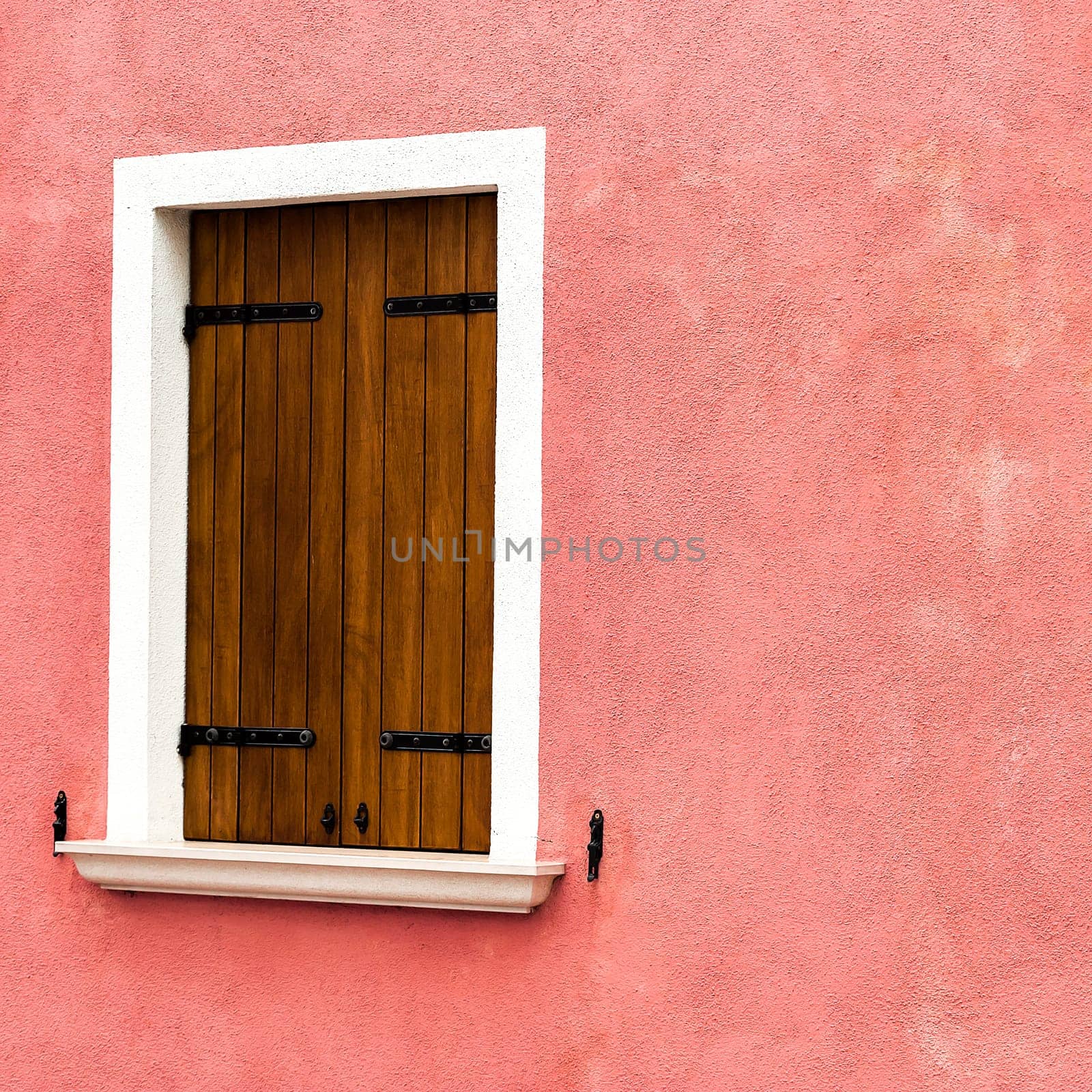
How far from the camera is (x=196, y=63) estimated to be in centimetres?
463

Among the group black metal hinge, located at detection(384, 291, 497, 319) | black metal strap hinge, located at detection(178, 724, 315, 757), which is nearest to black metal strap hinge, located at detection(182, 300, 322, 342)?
black metal hinge, located at detection(384, 291, 497, 319)

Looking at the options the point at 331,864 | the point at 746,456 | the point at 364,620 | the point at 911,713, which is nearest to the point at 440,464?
the point at 364,620

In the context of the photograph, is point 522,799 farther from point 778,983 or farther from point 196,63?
point 196,63

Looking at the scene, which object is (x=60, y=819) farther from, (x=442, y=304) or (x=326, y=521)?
(x=442, y=304)

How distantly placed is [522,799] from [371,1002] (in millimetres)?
750

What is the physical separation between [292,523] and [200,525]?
0.32 m

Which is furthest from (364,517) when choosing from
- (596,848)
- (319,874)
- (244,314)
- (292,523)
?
(596,848)

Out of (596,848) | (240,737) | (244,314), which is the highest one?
(244,314)

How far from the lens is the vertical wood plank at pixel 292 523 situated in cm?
459

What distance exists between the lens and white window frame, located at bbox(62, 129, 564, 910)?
14.0ft

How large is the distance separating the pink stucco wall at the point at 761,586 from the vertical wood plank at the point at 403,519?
0.29 m

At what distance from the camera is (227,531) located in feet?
15.5

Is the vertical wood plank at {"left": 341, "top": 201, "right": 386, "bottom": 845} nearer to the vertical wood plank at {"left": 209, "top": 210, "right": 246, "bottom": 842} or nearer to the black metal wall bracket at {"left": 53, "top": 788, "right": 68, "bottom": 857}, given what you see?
the vertical wood plank at {"left": 209, "top": 210, "right": 246, "bottom": 842}

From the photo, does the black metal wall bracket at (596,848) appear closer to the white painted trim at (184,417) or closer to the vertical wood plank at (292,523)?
A: the white painted trim at (184,417)
